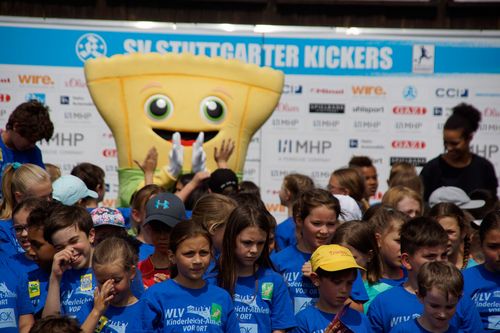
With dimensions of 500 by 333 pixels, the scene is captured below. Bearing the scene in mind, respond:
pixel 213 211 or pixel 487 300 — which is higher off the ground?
pixel 213 211

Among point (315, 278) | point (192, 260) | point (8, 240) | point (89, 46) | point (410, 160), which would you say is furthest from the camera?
point (410, 160)

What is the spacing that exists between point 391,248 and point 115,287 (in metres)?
1.98

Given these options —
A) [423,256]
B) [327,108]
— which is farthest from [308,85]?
[423,256]

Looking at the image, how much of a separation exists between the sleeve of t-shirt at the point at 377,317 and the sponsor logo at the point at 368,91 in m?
5.81

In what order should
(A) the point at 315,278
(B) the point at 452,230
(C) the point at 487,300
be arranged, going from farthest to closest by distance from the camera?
(B) the point at 452,230 → (C) the point at 487,300 → (A) the point at 315,278

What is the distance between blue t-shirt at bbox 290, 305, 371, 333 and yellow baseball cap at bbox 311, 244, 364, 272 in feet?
0.78

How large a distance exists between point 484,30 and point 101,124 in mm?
4524

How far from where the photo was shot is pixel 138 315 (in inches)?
197

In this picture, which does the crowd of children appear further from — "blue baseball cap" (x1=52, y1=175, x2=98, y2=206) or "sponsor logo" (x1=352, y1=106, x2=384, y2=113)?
"sponsor logo" (x1=352, y1=106, x2=384, y2=113)

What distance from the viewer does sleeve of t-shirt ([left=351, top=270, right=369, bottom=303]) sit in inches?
219

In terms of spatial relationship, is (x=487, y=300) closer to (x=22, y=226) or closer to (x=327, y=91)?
(x=22, y=226)

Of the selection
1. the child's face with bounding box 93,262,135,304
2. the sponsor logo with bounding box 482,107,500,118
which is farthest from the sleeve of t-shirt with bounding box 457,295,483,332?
the sponsor logo with bounding box 482,107,500,118

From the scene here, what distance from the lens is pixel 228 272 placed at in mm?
5395

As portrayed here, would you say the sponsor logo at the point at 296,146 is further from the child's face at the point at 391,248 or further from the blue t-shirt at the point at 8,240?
the blue t-shirt at the point at 8,240
